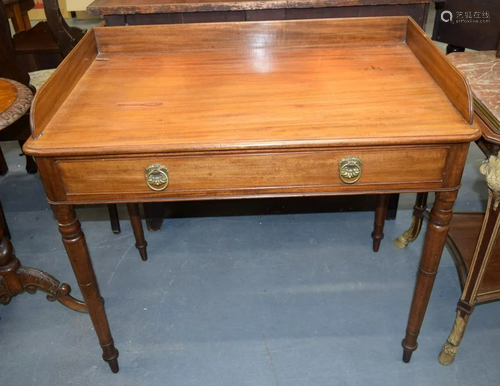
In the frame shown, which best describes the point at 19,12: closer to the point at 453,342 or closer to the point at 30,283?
the point at 30,283

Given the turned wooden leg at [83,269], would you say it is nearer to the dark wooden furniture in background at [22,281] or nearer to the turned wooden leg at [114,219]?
the dark wooden furniture in background at [22,281]

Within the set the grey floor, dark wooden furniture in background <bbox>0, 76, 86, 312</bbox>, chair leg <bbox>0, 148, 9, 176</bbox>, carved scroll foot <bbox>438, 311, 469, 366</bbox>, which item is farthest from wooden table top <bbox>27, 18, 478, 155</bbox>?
chair leg <bbox>0, 148, 9, 176</bbox>

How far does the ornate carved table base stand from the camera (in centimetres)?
196

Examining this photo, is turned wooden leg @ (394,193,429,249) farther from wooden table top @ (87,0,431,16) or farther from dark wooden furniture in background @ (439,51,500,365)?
wooden table top @ (87,0,431,16)

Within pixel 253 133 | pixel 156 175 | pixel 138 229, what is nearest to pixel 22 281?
pixel 138 229

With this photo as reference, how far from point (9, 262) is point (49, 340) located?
1.14 feet

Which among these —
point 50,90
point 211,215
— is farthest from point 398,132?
point 211,215

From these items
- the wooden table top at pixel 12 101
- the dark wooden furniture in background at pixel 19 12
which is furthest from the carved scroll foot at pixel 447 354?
the dark wooden furniture in background at pixel 19 12

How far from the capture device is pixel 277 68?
1.60 m

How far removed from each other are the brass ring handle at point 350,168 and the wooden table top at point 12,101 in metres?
1.05

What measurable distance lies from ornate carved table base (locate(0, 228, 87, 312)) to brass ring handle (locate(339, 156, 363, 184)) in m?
1.25

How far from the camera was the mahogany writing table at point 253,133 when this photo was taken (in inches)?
48.6

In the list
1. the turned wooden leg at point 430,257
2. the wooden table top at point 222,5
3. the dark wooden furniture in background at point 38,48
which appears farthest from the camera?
the dark wooden furniture in background at point 38,48

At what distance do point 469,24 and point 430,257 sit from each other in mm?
2150
